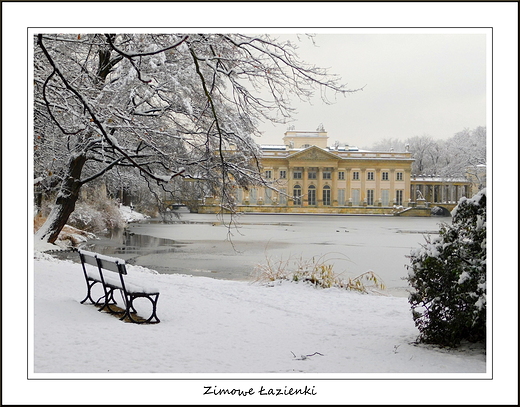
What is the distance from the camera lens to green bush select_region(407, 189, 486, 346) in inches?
141

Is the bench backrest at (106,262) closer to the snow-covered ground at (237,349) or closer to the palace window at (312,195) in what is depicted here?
the snow-covered ground at (237,349)

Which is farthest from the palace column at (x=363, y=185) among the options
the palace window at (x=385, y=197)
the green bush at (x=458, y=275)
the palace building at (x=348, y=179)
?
the green bush at (x=458, y=275)

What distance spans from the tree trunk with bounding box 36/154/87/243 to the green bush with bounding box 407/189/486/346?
256 inches

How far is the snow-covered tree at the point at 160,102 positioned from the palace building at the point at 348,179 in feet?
74.4

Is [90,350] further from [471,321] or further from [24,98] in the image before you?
[471,321]

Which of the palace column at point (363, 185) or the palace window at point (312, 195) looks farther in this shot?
the palace window at point (312, 195)

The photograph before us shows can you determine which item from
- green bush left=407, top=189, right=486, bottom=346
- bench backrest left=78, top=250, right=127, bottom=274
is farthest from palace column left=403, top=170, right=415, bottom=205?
green bush left=407, top=189, right=486, bottom=346

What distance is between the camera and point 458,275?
3635mm

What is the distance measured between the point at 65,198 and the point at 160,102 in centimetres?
253

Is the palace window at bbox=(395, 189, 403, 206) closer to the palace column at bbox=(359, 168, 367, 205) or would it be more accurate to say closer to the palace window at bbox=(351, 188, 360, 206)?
the palace column at bbox=(359, 168, 367, 205)

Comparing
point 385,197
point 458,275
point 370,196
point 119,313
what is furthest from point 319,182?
point 458,275

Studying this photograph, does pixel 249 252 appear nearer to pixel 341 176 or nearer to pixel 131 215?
pixel 131 215

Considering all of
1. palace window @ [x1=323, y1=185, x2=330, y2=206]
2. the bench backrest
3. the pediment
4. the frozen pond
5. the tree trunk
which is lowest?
the frozen pond

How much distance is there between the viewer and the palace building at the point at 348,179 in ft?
113
